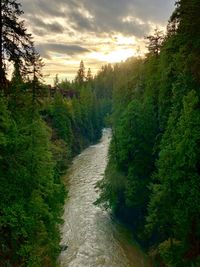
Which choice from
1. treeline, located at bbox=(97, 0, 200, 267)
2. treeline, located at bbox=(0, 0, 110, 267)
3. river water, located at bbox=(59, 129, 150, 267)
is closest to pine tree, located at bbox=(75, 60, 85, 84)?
river water, located at bbox=(59, 129, 150, 267)

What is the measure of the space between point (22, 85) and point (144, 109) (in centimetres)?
1926

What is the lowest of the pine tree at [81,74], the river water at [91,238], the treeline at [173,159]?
the river water at [91,238]

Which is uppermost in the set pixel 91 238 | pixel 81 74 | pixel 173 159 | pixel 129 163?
pixel 81 74

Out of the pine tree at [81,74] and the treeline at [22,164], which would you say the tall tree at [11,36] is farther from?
the pine tree at [81,74]

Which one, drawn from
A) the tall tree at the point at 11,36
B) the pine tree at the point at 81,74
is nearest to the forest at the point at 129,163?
the tall tree at the point at 11,36

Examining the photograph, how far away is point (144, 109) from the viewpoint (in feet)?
129

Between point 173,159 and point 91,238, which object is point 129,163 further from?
point 173,159

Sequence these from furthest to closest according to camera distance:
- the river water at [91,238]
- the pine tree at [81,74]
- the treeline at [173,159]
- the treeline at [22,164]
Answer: the pine tree at [81,74] → the river water at [91,238] → the treeline at [173,159] → the treeline at [22,164]

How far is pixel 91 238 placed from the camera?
35000 mm

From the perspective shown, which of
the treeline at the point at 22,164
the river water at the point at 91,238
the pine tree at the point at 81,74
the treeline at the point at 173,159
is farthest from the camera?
the pine tree at the point at 81,74

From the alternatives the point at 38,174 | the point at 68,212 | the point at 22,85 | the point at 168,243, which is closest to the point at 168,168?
the point at 168,243

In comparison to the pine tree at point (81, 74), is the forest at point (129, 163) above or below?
below

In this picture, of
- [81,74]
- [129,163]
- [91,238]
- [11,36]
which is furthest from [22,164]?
[81,74]

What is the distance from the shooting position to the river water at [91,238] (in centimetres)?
3066
